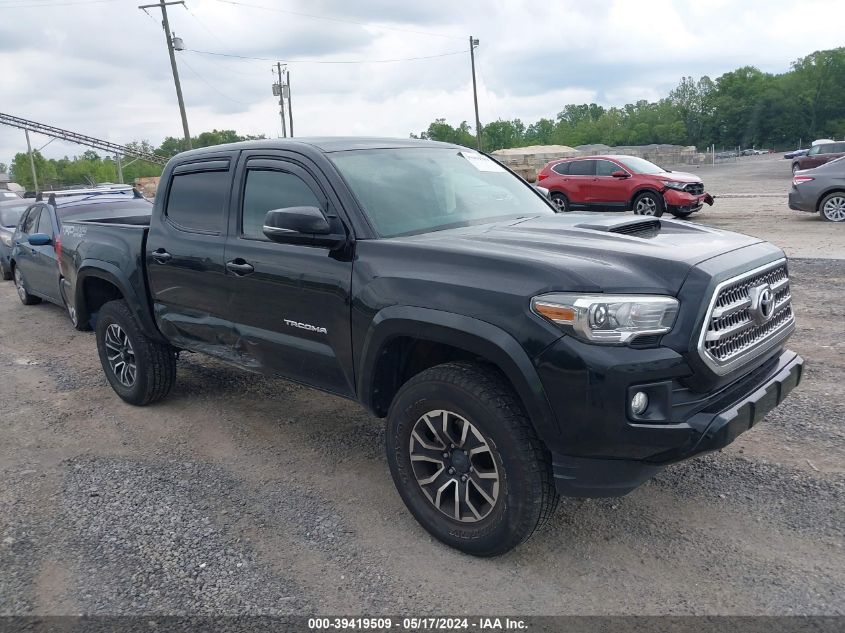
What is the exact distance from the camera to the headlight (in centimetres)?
277

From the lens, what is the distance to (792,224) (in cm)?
1467

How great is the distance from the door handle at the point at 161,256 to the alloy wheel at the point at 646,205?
14.3 m

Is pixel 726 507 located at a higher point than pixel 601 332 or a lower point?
lower

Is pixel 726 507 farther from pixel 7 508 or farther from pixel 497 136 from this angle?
pixel 497 136

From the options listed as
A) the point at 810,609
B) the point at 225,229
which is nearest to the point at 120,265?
the point at 225,229

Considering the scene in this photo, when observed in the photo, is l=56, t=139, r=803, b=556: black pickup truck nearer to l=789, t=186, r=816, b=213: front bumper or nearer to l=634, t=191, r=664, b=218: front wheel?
l=789, t=186, r=816, b=213: front bumper

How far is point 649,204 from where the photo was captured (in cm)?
1731

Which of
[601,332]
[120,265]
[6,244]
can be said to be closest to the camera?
[601,332]

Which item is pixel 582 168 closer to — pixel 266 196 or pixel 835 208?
pixel 835 208

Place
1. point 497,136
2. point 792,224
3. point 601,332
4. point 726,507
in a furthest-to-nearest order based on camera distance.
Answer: point 497,136 < point 792,224 < point 726,507 < point 601,332

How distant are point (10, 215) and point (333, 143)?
1205 centimetres

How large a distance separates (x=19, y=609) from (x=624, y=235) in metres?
3.26

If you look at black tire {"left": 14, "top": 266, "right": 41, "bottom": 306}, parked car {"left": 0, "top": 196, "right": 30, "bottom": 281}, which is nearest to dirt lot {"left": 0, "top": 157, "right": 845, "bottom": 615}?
black tire {"left": 14, "top": 266, "right": 41, "bottom": 306}

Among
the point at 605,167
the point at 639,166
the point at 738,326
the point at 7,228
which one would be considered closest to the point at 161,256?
the point at 738,326
